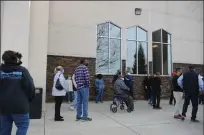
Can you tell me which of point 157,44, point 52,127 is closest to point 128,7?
point 157,44

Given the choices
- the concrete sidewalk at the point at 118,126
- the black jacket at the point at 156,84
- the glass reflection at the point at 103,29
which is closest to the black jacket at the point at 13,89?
the concrete sidewalk at the point at 118,126

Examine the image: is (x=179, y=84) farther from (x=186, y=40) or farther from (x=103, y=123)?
(x=186, y=40)

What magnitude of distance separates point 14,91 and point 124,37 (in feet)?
41.2

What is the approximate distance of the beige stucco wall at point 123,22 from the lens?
14.6 m

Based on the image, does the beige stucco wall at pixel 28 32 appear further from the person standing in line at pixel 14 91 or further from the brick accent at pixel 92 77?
the person standing in line at pixel 14 91

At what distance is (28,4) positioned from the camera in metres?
9.23

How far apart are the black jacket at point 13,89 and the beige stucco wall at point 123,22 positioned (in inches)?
406

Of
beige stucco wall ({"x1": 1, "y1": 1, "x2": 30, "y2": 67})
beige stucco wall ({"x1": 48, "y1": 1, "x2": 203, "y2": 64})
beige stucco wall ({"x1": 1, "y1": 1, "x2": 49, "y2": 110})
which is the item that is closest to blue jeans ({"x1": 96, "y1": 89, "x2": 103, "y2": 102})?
beige stucco wall ({"x1": 48, "y1": 1, "x2": 203, "y2": 64})

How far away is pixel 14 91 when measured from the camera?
155 inches

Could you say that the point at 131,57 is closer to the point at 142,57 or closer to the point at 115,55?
the point at 142,57


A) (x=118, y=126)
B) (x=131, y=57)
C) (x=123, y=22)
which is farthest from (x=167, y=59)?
(x=118, y=126)

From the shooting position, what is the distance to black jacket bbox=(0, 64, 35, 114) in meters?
3.91

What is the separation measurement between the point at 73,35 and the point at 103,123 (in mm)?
7999

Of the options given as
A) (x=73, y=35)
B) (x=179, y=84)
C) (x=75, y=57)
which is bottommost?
(x=179, y=84)
